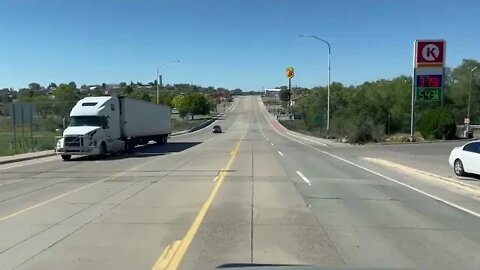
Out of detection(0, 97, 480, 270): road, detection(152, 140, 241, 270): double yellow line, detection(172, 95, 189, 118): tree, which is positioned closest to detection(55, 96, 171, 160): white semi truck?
detection(0, 97, 480, 270): road

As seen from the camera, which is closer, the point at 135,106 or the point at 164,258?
the point at 164,258

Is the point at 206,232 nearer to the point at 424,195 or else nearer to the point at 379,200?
the point at 379,200

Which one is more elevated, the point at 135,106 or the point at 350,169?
the point at 135,106

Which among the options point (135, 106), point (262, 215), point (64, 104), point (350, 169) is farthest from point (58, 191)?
point (64, 104)

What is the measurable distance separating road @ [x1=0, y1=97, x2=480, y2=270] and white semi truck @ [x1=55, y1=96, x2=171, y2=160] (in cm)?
1140

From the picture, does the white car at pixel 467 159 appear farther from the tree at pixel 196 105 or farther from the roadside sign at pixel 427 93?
the tree at pixel 196 105

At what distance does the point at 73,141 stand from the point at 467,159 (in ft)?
67.1

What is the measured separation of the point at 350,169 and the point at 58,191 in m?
12.8

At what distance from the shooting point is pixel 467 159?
19422 mm

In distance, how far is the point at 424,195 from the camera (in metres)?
14.6

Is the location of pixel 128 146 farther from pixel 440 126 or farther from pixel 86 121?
pixel 440 126

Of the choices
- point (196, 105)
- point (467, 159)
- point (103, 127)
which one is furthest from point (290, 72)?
point (467, 159)

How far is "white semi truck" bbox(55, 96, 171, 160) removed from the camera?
29.4 m

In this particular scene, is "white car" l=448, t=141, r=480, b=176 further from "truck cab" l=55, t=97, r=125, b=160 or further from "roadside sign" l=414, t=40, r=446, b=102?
"roadside sign" l=414, t=40, r=446, b=102
